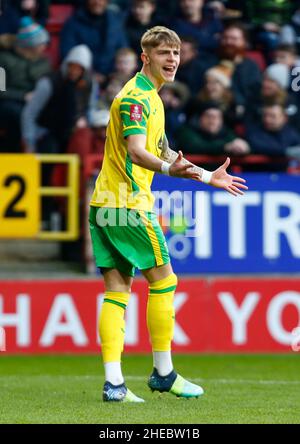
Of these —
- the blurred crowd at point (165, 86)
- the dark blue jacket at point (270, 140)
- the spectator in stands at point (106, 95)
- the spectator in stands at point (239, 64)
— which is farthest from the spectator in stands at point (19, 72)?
the dark blue jacket at point (270, 140)

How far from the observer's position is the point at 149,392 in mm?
7594

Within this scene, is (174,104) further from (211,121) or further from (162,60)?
(162,60)

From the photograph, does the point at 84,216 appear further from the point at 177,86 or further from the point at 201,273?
the point at 177,86

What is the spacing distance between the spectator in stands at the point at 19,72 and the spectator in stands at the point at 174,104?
4.26 feet

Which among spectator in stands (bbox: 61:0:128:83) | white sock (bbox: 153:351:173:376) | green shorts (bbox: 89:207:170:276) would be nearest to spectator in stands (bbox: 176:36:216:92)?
spectator in stands (bbox: 61:0:128:83)

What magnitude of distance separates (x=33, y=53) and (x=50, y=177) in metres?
1.74

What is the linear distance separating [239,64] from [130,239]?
6821 millimetres

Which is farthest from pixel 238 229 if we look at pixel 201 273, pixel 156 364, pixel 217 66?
pixel 156 364

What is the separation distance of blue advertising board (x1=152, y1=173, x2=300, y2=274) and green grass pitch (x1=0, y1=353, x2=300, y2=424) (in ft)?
3.13

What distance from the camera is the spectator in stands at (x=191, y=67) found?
1330 cm

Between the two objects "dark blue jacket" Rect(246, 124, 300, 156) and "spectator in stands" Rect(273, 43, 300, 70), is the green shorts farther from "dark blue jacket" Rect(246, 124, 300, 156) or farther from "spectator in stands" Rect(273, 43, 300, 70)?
"spectator in stands" Rect(273, 43, 300, 70)

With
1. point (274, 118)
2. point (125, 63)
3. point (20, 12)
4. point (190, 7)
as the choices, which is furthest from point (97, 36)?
point (274, 118)

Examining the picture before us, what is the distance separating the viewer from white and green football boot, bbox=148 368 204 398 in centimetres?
698

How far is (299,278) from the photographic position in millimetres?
11258
